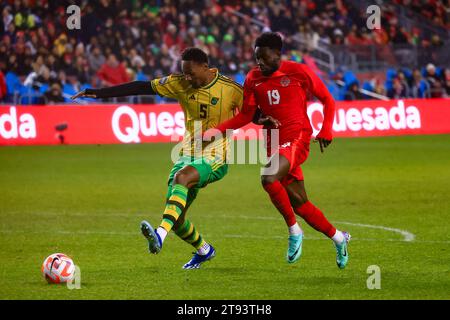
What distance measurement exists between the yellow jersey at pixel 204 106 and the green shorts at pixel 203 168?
0.22 feet

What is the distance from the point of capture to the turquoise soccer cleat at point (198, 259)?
9664 mm

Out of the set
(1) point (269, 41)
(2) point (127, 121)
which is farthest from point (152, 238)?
(2) point (127, 121)

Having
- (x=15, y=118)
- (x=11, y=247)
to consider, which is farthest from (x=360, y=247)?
(x=15, y=118)

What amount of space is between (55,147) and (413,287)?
55.7 ft

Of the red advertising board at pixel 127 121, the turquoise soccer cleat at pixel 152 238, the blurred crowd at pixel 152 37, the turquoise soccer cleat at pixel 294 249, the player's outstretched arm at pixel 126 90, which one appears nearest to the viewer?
the turquoise soccer cleat at pixel 152 238

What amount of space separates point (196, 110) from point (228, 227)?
11.3 ft

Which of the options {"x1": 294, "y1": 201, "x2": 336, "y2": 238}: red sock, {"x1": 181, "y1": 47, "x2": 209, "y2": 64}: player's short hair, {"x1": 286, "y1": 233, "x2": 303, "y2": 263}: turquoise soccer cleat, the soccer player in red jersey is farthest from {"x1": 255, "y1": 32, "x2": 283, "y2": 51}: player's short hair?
{"x1": 286, "y1": 233, "x2": 303, "y2": 263}: turquoise soccer cleat

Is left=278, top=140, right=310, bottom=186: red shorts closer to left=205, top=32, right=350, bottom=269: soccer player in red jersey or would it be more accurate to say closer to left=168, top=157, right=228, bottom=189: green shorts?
left=205, top=32, right=350, bottom=269: soccer player in red jersey

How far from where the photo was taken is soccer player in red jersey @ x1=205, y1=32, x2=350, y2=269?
9305 millimetres

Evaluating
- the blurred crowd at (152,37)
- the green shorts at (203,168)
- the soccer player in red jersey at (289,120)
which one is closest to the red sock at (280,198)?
the soccer player in red jersey at (289,120)

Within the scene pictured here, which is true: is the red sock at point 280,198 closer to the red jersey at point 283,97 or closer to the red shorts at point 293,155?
the red shorts at point 293,155

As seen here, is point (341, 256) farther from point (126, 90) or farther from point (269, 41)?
point (126, 90)

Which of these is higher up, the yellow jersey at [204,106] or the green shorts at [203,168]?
the yellow jersey at [204,106]

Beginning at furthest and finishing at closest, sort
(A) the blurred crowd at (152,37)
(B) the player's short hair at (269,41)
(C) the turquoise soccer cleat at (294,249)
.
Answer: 1. (A) the blurred crowd at (152,37)
2. (C) the turquoise soccer cleat at (294,249)
3. (B) the player's short hair at (269,41)
